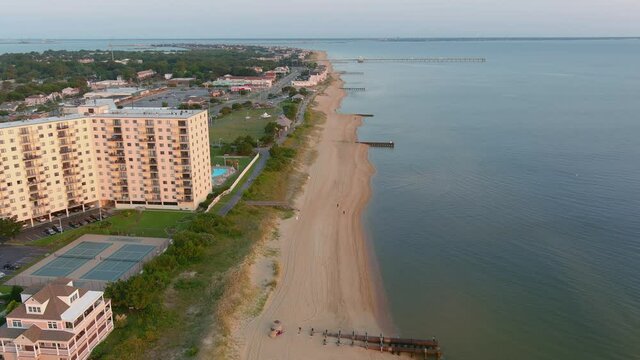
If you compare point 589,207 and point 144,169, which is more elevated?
point 144,169

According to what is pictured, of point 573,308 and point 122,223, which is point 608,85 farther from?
point 122,223

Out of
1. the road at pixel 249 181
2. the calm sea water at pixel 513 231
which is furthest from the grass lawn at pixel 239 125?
the calm sea water at pixel 513 231

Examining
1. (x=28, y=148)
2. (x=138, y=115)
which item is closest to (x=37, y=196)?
(x=28, y=148)

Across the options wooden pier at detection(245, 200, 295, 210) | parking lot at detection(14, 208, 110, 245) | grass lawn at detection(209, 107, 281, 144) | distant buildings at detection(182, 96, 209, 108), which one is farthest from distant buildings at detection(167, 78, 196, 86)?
wooden pier at detection(245, 200, 295, 210)

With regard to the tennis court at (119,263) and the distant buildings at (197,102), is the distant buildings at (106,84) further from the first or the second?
the tennis court at (119,263)

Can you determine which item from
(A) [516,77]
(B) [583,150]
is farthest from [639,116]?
(A) [516,77]

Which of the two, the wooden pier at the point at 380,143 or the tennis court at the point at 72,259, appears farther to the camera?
the wooden pier at the point at 380,143
